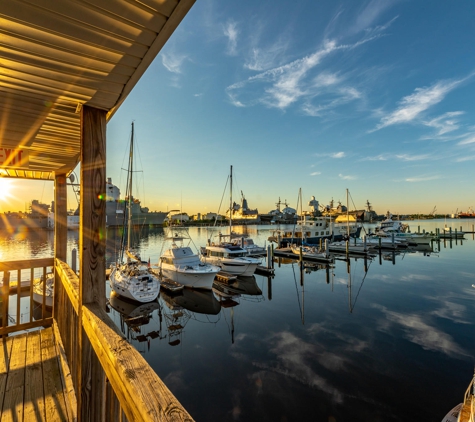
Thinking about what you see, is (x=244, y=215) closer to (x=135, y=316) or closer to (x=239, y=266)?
(x=239, y=266)

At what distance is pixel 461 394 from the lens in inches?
255

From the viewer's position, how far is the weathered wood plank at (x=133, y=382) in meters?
0.84

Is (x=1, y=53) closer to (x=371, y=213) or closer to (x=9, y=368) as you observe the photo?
(x=9, y=368)

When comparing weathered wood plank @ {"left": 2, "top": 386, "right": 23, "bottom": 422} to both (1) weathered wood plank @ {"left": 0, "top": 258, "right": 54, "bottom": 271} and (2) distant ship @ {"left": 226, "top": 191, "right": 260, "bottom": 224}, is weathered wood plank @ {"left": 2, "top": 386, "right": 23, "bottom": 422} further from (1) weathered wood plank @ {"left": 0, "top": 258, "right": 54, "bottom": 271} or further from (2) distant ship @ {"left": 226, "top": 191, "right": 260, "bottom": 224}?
(2) distant ship @ {"left": 226, "top": 191, "right": 260, "bottom": 224}

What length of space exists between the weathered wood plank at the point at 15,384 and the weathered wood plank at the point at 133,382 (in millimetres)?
1882

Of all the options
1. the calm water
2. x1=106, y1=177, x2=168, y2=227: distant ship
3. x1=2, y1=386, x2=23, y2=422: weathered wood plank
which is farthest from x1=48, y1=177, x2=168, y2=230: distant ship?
x1=2, y1=386, x2=23, y2=422: weathered wood plank

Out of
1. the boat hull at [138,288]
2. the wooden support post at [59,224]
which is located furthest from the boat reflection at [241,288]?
the wooden support post at [59,224]

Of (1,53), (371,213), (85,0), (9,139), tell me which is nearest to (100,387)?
(1,53)

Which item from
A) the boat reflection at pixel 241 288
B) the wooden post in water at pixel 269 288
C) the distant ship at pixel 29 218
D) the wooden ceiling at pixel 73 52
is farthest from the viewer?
the distant ship at pixel 29 218

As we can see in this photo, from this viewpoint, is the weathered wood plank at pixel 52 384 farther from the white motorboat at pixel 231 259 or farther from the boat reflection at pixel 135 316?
the white motorboat at pixel 231 259

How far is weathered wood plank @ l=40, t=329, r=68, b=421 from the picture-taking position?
8.04 feet

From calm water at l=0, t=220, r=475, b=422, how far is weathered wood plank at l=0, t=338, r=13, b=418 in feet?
14.2

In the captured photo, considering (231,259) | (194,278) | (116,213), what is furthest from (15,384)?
(116,213)

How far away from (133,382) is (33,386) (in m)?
2.91
